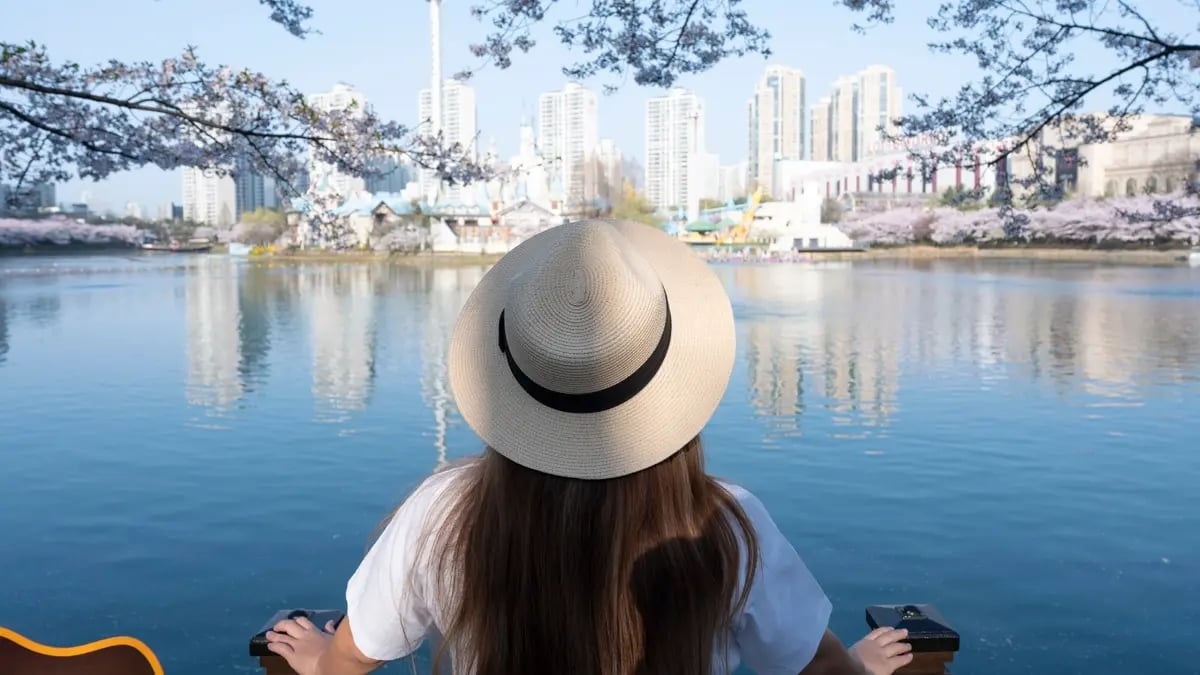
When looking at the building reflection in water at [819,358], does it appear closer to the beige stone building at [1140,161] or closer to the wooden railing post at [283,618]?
the wooden railing post at [283,618]

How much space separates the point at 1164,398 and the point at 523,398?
9463mm

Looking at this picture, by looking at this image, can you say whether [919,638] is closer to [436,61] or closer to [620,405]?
[620,405]

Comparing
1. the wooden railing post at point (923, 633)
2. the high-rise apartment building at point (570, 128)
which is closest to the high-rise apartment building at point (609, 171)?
the high-rise apartment building at point (570, 128)

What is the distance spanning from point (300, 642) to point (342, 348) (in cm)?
1214

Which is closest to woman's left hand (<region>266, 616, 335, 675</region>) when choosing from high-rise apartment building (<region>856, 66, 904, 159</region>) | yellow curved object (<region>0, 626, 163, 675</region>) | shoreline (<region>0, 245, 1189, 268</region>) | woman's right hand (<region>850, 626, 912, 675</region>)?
yellow curved object (<region>0, 626, 163, 675</region>)

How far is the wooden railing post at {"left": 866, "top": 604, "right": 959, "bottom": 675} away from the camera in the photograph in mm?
1528

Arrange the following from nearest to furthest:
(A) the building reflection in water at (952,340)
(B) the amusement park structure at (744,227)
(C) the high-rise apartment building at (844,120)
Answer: (A) the building reflection in water at (952,340)
(B) the amusement park structure at (744,227)
(C) the high-rise apartment building at (844,120)

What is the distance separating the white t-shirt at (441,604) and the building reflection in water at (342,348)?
24.6ft

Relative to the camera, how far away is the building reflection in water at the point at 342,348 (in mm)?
9453

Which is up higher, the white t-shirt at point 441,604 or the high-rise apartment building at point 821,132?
the high-rise apartment building at point 821,132

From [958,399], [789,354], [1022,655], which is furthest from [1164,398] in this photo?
[1022,655]

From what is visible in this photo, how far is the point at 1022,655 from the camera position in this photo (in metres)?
3.88

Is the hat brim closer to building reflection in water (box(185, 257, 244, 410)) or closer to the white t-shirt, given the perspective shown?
the white t-shirt

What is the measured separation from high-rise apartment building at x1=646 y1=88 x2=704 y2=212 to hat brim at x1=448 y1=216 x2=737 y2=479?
61673 mm
